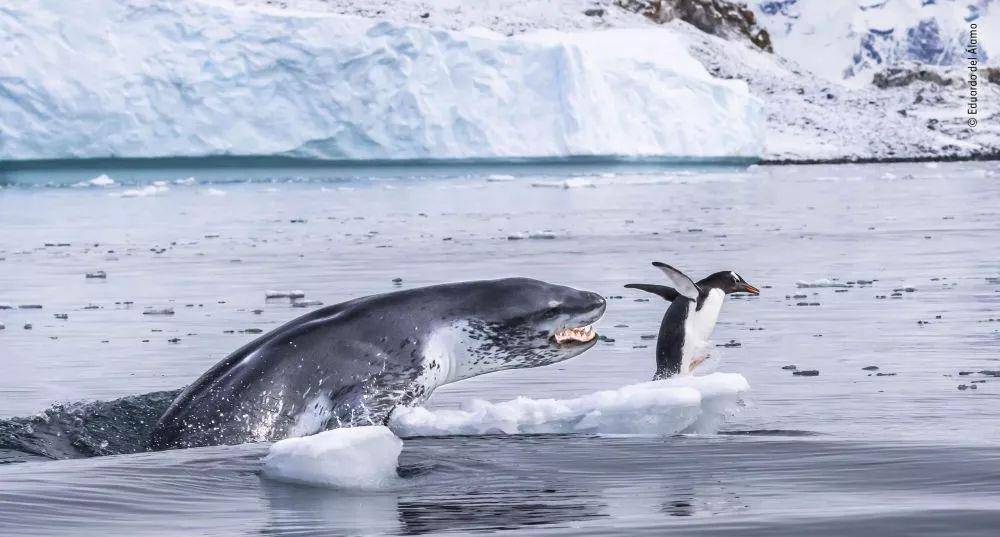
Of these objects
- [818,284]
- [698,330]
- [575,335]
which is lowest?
→ [818,284]

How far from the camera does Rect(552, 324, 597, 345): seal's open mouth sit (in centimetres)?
691

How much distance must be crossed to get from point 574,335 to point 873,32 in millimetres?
180280

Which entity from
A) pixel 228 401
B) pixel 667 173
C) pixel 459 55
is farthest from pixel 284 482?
pixel 667 173

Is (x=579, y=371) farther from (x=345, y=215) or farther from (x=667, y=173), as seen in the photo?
(x=667, y=173)

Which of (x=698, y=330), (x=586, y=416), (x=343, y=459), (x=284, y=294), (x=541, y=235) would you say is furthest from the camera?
(x=541, y=235)

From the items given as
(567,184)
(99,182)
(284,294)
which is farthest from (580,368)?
(99,182)

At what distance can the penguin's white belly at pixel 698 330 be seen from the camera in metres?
8.64

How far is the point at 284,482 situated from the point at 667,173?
52.9 metres

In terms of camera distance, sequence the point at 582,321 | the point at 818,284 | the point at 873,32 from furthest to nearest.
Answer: the point at 873,32 → the point at 818,284 → the point at 582,321

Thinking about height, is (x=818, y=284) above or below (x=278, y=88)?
above

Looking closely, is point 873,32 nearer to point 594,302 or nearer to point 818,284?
point 818,284

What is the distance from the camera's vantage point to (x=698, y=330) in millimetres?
8930

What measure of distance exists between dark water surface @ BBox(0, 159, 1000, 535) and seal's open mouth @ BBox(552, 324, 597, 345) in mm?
782

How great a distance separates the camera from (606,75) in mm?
50375
